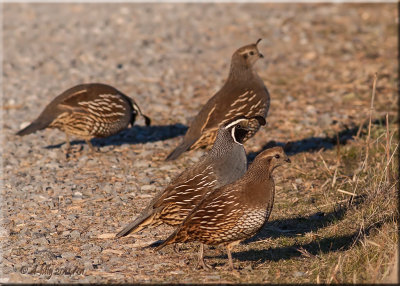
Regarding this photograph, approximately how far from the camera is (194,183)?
6504mm

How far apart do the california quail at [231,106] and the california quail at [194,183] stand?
1481 mm

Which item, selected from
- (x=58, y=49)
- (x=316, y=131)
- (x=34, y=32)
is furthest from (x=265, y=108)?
(x=34, y=32)

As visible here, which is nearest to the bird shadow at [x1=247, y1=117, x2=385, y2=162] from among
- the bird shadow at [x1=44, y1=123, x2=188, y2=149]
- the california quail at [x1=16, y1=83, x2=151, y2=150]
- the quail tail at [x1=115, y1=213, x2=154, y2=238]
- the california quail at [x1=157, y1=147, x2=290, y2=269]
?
the bird shadow at [x1=44, y1=123, x2=188, y2=149]

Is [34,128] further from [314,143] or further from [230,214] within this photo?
[230,214]

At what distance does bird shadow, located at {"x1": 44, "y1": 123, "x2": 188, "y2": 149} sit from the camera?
32.2 feet

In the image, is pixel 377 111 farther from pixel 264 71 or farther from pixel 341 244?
pixel 341 244

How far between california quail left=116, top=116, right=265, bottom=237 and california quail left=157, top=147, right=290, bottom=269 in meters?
0.47

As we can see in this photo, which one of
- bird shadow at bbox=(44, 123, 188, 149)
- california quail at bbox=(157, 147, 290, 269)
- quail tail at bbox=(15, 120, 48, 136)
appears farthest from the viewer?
bird shadow at bbox=(44, 123, 188, 149)

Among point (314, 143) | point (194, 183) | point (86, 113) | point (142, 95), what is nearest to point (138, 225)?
point (194, 183)

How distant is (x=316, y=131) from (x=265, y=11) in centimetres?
759

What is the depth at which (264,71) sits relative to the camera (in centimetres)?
1298

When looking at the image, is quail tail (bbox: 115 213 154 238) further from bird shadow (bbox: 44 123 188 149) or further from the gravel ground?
bird shadow (bbox: 44 123 188 149)

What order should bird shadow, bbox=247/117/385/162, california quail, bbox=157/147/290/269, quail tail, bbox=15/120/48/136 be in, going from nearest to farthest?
california quail, bbox=157/147/290/269 → quail tail, bbox=15/120/48/136 → bird shadow, bbox=247/117/385/162

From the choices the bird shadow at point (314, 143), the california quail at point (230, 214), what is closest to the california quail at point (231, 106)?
the bird shadow at point (314, 143)
